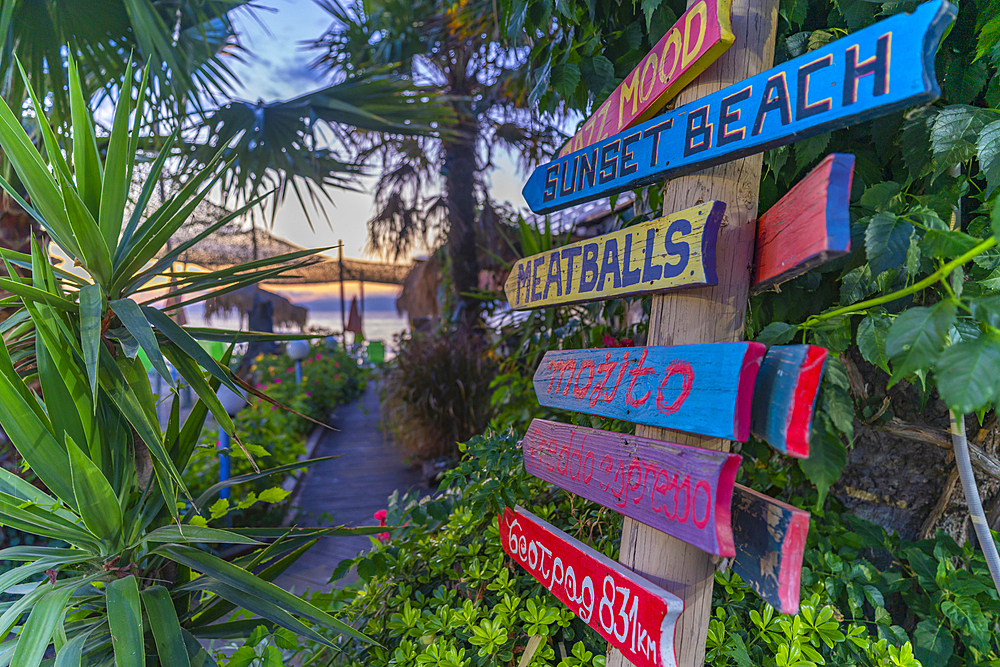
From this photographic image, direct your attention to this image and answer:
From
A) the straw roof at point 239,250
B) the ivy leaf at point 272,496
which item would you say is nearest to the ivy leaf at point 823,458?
the ivy leaf at point 272,496

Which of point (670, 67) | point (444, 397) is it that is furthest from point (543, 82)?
point (444, 397)

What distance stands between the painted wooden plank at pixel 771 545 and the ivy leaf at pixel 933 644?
798 mm

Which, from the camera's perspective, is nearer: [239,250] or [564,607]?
[564,607]

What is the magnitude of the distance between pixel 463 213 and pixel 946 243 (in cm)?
485

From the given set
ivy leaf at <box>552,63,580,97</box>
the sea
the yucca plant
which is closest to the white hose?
ivy leaf at <box>552,63,580,97</box>

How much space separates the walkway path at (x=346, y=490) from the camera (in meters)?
2.83

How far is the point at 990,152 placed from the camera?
0.73 metres

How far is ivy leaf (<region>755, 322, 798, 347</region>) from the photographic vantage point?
71 cm

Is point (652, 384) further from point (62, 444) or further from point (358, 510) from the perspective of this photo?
point (358, 510)

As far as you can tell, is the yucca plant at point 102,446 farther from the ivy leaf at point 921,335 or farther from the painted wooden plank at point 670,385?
the ivy leaf at point 921,335

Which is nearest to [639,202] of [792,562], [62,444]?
[792,562]

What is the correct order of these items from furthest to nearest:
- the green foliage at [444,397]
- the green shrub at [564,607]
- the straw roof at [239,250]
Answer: the straw roof at [239,250] < the green foliage at [444,397] < the green shrub at [564,607]

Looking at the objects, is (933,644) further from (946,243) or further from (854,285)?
(946,243)

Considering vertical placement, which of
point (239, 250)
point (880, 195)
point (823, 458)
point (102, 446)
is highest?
point (239, 250)
